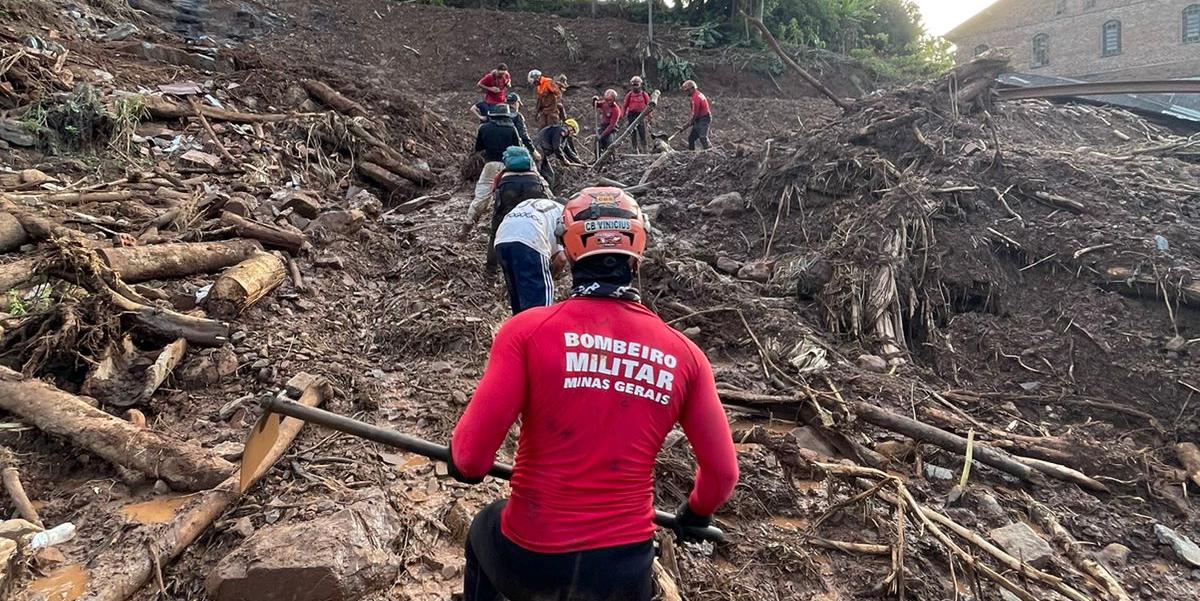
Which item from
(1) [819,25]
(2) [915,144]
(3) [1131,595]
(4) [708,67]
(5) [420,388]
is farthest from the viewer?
(1) [819,25]

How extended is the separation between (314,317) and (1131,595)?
5.20 metres

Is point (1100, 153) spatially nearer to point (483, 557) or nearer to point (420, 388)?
point (420, 388)

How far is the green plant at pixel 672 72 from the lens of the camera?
18297 mm

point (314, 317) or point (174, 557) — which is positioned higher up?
point (314, 317)

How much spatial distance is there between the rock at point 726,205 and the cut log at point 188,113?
5.82m

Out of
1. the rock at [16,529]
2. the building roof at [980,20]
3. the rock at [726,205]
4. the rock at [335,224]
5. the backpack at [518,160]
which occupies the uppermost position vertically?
the building roof at [980,20]

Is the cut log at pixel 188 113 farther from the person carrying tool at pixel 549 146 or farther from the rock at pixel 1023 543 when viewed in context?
the rock at pixel 1023 543

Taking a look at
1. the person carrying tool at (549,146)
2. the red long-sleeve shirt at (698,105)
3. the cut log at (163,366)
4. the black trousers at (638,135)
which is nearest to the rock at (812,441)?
the cut log at (163,366)

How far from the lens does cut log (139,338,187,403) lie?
3529 millimetres

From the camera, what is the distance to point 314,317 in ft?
16.0

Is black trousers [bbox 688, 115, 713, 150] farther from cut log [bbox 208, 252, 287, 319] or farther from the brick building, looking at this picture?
the brick building

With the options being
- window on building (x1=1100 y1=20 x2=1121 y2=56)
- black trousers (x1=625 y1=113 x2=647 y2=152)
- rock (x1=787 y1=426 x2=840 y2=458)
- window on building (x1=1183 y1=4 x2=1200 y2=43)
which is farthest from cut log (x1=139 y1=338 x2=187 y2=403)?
window on building (x1=1100 y1=20 x2=1121 y2=56)

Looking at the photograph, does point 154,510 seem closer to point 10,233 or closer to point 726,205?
point 10,233

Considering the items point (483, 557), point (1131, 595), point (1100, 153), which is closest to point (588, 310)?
point (483, 557)
